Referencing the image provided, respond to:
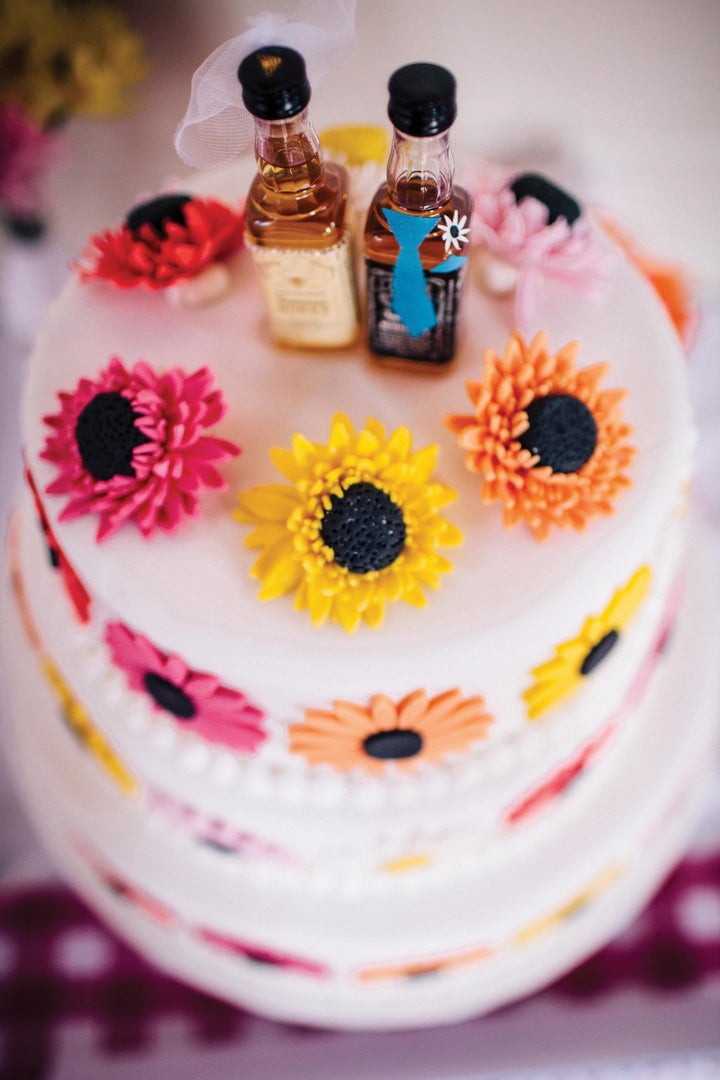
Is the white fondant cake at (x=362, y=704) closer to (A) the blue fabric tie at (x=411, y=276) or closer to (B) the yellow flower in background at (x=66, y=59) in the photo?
(A) the blue fabric tie at (x=411, y=276)

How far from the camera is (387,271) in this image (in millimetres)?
677

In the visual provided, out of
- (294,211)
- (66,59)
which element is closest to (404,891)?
(294,211)

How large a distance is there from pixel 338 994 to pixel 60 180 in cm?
147

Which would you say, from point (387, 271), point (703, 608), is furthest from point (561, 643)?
point (703, 608)

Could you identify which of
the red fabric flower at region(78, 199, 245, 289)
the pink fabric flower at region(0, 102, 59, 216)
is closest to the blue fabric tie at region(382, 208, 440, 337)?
the red fabric flower at region(78, 199, 245, 289)

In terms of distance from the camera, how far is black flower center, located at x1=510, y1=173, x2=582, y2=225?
790 millimetres

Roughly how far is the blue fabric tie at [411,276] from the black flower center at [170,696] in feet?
1.25

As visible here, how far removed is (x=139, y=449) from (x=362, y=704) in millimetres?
279

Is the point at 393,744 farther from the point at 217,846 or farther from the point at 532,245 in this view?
the point at 532,245

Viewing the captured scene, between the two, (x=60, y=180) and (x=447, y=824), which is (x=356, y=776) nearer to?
(x=447, y=824)

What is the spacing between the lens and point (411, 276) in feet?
2.18

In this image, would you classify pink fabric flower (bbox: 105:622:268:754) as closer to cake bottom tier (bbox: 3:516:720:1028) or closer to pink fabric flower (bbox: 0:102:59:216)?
cake bottom tier (bbox: 3:516:720:1028)

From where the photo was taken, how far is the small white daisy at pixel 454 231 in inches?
25.0

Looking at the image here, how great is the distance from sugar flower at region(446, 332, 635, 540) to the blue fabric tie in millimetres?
77
